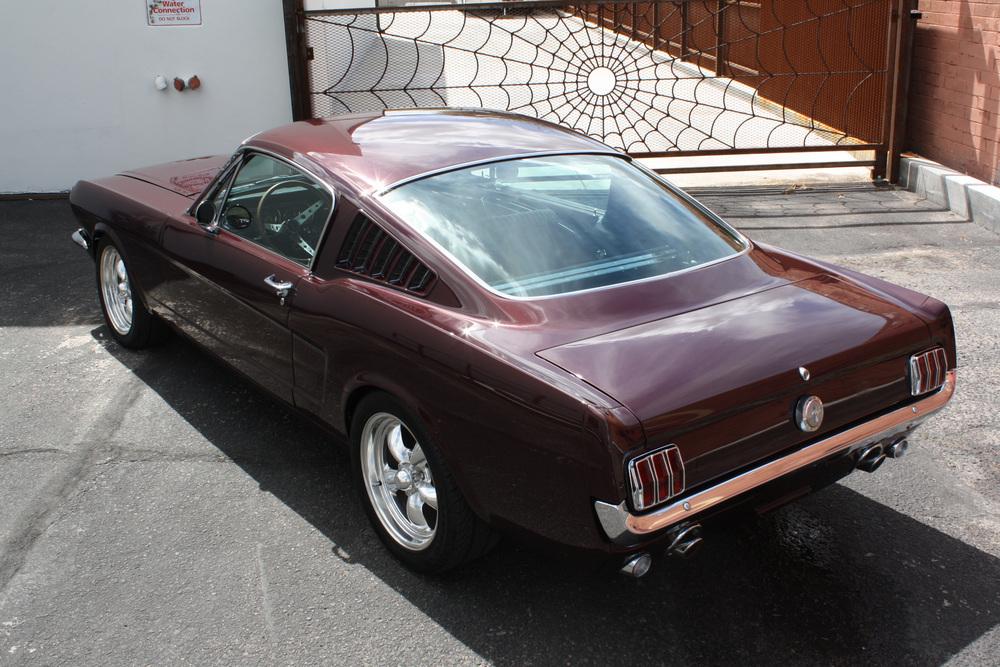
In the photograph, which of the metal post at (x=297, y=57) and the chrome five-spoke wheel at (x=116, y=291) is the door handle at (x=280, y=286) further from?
the metal post at (x=297, y=57)

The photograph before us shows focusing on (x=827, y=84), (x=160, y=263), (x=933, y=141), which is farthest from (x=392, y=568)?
(x=827, y=84)

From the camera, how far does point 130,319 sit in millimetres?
5719

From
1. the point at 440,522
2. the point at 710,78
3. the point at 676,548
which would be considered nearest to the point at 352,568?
the point at 440,522

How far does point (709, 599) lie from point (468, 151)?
6.17 feet

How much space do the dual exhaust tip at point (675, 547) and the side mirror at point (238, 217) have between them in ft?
7.74

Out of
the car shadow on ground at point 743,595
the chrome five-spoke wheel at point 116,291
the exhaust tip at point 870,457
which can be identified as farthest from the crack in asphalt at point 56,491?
the exhaust tip at point 870,457

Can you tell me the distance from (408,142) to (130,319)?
240 cm

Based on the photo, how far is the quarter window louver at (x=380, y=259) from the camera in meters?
3.50

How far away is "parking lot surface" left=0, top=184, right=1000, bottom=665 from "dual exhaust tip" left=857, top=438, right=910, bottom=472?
408mm

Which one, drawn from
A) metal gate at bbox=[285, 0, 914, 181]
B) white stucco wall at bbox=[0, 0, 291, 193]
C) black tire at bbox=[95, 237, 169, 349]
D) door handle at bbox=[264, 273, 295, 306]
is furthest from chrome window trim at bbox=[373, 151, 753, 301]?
white stucco wall at bbox=[0, 0, 291, 193]

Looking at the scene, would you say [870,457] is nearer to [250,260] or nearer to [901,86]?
[250,260]

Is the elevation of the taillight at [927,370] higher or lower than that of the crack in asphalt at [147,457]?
higher

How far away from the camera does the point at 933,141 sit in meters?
8.88

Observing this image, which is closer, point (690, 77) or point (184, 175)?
point (184, 175)
